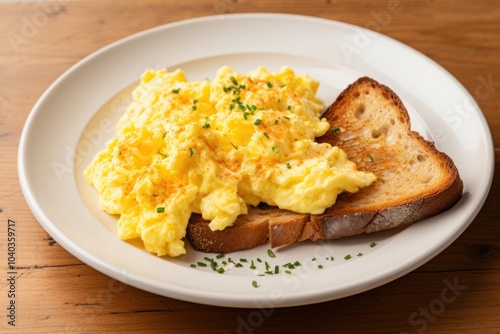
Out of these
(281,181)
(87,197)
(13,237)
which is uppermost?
(281,181)

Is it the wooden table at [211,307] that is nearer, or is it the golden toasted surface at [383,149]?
the wooden table at [211,307]

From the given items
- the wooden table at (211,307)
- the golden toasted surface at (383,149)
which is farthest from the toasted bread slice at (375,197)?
the wooden table at (211,307)

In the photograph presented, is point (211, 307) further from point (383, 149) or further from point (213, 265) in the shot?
point (383, 149)

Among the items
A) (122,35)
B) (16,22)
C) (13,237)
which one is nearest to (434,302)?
(13,237)

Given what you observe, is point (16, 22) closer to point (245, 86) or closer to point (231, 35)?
point (231, 35)

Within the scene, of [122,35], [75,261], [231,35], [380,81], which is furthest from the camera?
[122,35]

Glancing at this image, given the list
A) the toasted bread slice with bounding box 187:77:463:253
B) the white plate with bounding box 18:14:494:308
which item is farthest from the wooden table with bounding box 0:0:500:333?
the toasted bread slice with bounding box 187:77:463:253

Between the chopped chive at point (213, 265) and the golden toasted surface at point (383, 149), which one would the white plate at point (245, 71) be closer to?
the chopped chive at point (213, 265)
